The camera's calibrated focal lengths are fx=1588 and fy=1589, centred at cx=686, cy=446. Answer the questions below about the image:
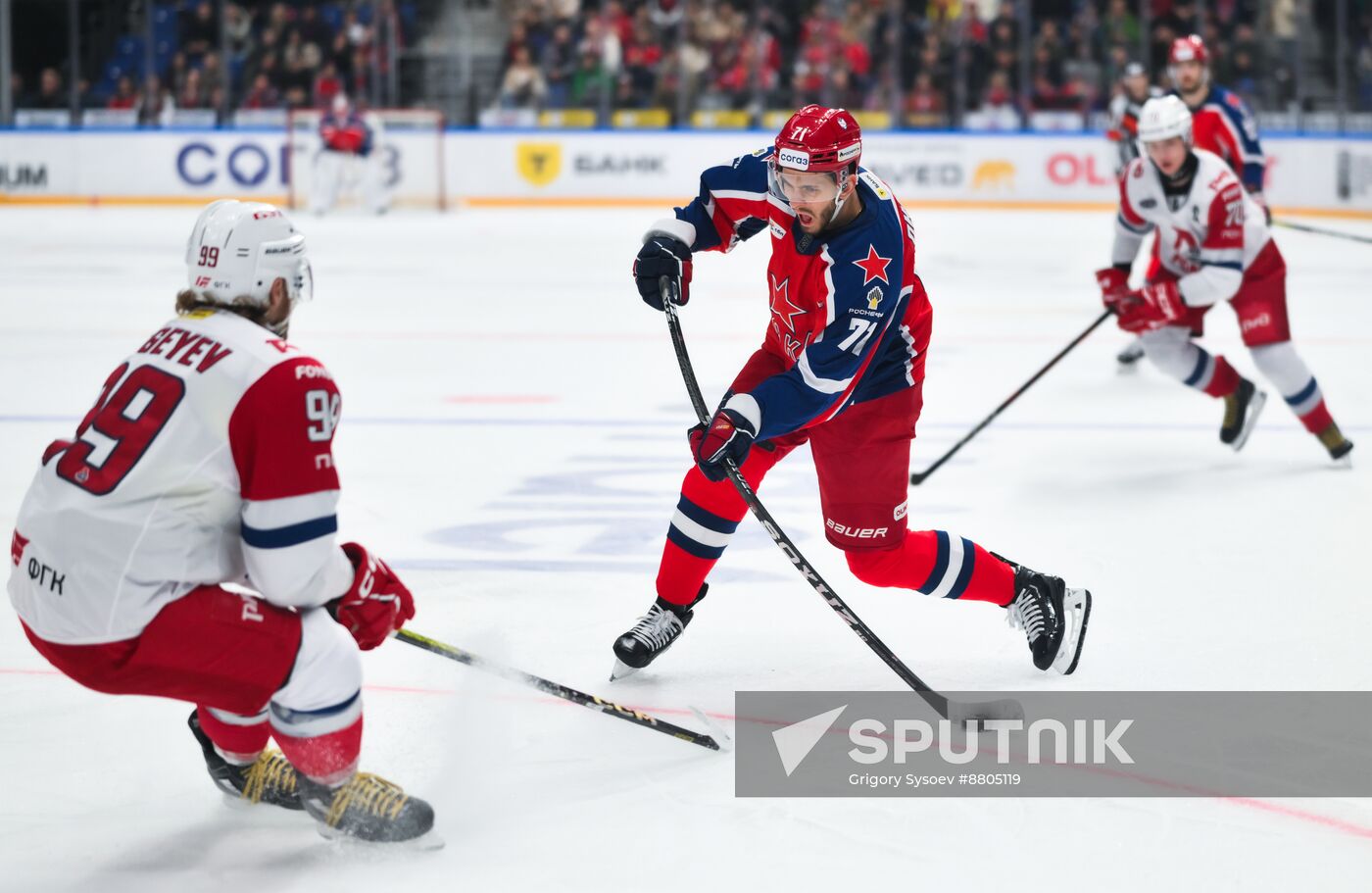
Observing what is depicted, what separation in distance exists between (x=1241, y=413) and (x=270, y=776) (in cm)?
387

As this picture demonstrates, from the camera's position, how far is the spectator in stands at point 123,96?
1617 cm

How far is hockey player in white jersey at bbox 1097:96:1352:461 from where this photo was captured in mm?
5004

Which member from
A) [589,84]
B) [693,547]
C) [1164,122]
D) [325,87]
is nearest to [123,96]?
[325,87]

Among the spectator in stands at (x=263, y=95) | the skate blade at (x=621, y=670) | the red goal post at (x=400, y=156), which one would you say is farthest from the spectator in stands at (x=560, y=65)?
the skate blade at (x=621, y=670)

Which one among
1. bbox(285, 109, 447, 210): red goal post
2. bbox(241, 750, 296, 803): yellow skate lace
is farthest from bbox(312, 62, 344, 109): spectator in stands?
bbox(241, 750, 296, 803): yellow skate lace

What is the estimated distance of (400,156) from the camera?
52.7 ft

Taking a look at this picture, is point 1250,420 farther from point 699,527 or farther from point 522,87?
point 522,87

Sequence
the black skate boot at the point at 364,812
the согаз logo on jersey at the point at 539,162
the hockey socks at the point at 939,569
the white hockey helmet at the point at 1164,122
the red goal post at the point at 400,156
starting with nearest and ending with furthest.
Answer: the black skate boot at the point at 364,812, the hockey socks at the point at 939,569, the white hockey helmet at the point at 1164,122, the red goal post at the point at 400,156, the согаз logo on jersey at the point at 539,162

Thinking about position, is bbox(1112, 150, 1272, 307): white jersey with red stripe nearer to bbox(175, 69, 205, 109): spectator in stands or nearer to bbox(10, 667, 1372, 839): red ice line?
bbox(10, 667, 1372, 839): red ice line

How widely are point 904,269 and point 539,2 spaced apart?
49.4 feet

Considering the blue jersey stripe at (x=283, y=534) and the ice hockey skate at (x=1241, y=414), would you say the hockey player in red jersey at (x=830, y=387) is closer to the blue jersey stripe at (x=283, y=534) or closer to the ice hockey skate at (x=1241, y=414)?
the blue jersey stripe at (x=283, y=534)

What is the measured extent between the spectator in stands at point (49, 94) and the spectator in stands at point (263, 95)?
5.90 ft

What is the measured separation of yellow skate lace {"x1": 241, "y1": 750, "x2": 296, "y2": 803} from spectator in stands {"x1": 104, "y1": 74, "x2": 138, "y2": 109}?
15097 mm

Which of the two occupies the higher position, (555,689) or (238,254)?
(238,254)
